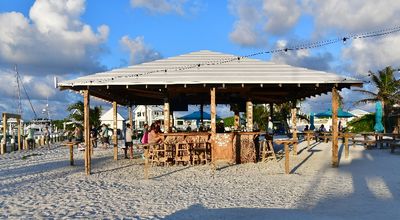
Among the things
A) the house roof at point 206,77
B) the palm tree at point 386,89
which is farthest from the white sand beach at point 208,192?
the palm tree at point 386,89

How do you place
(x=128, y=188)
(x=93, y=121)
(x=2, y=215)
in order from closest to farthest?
1. (x=2, y=215)
2. (x=128, y=188)
3. (x=93, y=121)

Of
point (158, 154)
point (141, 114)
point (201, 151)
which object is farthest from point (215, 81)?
point (141, 114)

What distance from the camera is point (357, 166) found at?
48.0 ft

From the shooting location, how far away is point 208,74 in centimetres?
1446

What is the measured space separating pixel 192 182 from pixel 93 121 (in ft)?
111

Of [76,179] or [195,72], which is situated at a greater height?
[195,72]

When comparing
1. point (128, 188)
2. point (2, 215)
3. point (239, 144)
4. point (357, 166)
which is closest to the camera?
point (2, 215)

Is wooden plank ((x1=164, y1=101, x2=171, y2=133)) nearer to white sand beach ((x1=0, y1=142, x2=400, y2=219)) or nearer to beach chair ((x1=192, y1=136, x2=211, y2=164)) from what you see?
beach chair ((x1=192, y1=136, x2=211, y2=164))

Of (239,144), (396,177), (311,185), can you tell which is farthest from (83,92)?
(396,177)

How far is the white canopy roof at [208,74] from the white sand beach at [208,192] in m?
2.84

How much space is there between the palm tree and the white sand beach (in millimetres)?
22265

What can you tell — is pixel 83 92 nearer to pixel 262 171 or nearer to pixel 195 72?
pixel 195 72

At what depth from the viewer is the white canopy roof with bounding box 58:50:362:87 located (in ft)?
45.5

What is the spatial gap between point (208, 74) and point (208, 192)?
5.41 meters
